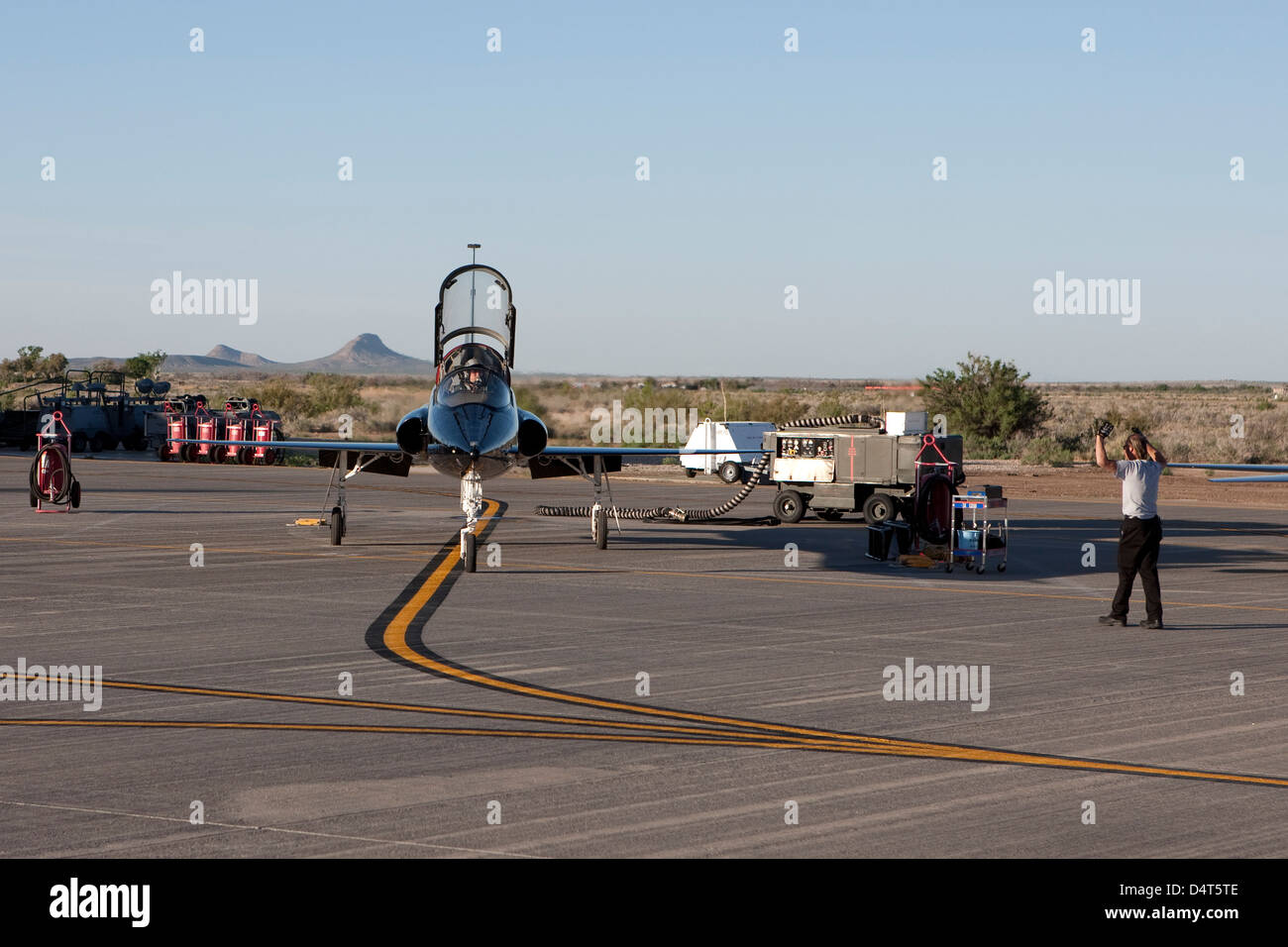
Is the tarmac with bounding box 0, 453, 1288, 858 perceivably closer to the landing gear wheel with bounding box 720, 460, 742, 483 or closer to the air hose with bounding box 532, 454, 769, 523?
the air hose with bounding box 532, 454, 769, 523

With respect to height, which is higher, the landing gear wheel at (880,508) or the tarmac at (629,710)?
the landing gear wheel at (880,508)

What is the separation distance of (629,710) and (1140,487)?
7.71 meters

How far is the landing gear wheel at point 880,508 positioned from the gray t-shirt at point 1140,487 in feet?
40.0

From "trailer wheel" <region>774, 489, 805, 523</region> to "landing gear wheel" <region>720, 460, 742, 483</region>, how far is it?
1410 centimetres

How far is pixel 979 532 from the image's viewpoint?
21.5 metres

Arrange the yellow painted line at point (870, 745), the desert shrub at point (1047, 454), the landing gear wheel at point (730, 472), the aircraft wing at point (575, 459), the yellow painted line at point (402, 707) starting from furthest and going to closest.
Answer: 1. the desert shrub at point (1047, 454)
2. the landing gear wheel at point (730, 472)
3. the aircraft wing at point (575, 459)
4. the yellow painted line at point (402, 707)
5. the yellow painted line at point (870, 745)

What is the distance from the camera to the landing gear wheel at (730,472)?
44.8 meters

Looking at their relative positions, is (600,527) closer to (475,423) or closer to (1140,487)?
(475,423)

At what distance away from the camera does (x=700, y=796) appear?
820 cm

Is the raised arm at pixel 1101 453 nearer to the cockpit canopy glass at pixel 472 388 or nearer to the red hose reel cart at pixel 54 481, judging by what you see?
the cockpit canopy glass at pixel 472 388

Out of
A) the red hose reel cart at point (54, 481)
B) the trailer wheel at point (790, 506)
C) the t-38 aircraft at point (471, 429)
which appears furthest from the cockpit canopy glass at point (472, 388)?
the red hose reel cart at point (54, 481)
